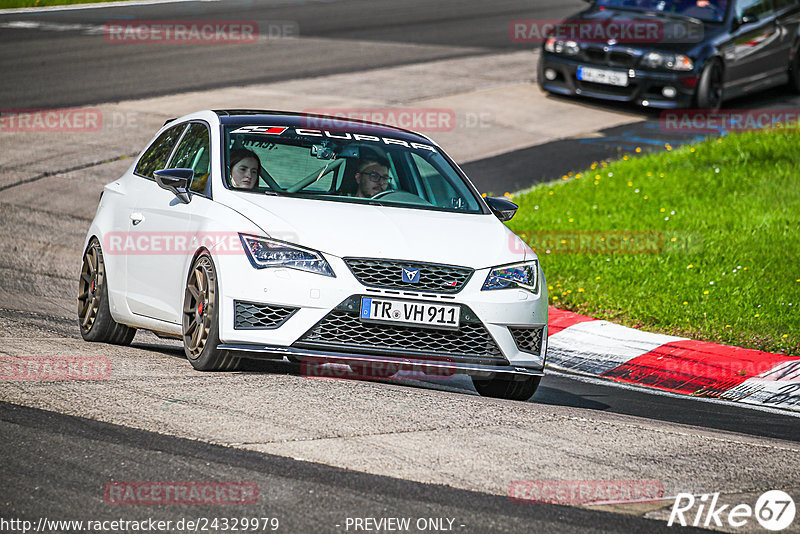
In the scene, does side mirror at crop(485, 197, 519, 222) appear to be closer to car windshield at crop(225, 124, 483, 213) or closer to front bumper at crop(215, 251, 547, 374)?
car windshield at crop(225, 124, 483, 213)

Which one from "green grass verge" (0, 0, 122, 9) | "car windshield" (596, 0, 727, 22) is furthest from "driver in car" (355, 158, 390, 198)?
"green grass verge" (0, 0, 122, 9)

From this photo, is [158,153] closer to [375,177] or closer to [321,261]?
[375,177]

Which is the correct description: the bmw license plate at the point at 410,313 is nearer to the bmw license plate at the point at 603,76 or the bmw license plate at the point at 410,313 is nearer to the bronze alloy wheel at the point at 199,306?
the bronze alloy wheel at the point at 199,306

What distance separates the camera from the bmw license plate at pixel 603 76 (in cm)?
1788

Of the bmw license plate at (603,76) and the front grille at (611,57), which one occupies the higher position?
the front grille at (611,57)

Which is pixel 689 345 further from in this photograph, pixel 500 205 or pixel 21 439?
pixel 21 439

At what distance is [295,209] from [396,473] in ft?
7.66

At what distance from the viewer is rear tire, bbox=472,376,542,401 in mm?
7496

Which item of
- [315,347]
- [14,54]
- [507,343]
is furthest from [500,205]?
[14,54]

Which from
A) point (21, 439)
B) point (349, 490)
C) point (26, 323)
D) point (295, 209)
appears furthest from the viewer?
point (26, 323)

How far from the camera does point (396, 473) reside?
5273 millimetres

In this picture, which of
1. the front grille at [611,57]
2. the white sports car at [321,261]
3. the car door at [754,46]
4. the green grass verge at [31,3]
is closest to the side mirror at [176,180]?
the white sports car at [321,261]

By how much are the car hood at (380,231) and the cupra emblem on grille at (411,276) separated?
0.23ft

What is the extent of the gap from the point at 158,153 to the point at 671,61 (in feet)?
34.7
